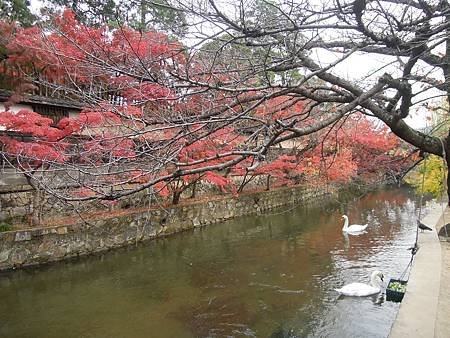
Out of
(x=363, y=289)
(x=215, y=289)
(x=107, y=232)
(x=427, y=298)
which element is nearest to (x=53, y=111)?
(x=107, y=232)

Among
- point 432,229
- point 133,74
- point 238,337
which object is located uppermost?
point 133,74

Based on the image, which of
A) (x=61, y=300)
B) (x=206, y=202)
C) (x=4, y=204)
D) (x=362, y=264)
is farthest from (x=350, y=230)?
(x=4, y=204)

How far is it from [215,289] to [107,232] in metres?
4.92

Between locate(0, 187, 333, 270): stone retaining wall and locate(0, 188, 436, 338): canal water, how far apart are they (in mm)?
478

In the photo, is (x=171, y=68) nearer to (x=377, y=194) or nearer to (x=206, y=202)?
(x=206, y=202)

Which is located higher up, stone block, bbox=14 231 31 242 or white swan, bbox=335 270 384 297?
stone block, bbox=14 231 31 242

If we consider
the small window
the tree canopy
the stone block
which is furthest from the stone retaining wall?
the small window

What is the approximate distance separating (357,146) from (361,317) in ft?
44.3

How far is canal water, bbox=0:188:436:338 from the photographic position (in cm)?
600

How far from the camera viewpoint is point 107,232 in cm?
1116

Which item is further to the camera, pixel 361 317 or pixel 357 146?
pixel 357 146

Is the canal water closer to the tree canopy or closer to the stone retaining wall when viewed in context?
the stone retaining wall

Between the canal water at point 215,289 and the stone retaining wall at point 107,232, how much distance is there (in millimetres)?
478

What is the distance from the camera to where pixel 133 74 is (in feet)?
8.07
